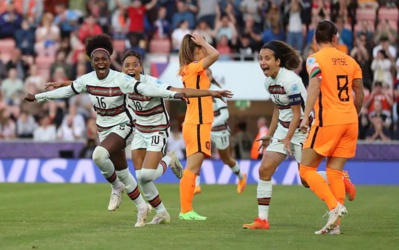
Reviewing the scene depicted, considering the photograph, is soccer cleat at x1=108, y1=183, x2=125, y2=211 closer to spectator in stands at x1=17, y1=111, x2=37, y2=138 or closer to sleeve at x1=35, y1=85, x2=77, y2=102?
sleeve at x1=35, y1=85, x2=77, y2=102

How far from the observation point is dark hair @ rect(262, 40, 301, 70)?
12.8 meters

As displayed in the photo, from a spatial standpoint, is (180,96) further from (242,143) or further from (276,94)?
(242,143)

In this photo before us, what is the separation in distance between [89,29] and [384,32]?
27.1ft

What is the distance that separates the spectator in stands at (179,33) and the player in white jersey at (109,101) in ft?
48.4

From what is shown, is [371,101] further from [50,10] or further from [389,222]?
[389,222]

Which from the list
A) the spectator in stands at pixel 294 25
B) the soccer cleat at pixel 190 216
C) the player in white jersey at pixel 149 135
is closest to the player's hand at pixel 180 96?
the player in white jersey at pixel 149 135

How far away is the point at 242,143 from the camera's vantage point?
26609 mm

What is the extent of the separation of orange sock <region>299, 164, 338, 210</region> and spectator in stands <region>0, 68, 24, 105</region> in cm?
1756

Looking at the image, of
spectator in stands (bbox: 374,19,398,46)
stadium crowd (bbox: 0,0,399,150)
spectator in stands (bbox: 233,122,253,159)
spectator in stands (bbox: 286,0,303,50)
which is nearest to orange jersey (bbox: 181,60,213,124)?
stadium crowd (bbox: 0,0,399,150)

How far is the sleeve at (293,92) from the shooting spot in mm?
12703

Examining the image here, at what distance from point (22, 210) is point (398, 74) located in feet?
46.0

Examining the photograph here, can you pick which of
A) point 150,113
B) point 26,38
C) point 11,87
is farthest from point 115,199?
point 26,38

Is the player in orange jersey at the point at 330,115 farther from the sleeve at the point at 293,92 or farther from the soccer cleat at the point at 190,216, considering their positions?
the soccer cleat at the point at 190,216

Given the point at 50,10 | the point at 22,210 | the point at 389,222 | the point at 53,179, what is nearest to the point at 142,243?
the point at 389,222
